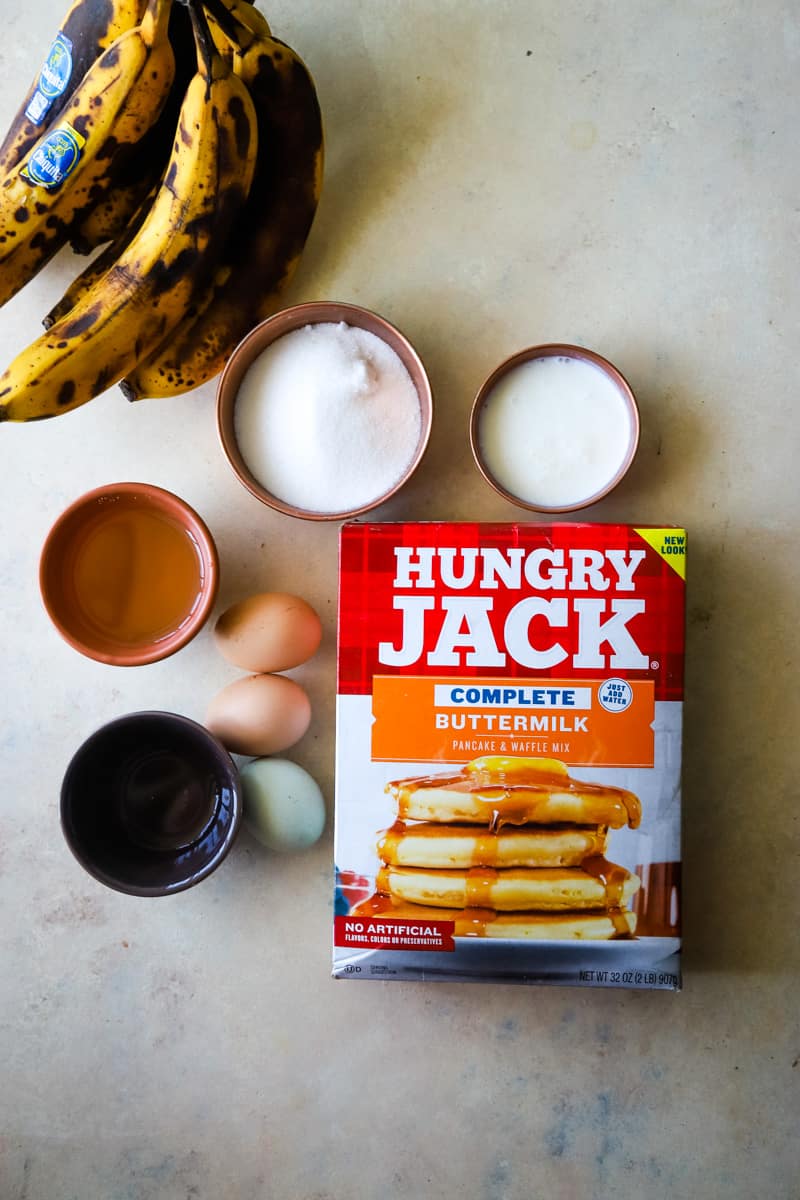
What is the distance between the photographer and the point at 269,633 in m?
0.92

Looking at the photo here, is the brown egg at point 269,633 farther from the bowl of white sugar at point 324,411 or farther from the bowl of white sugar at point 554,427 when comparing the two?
the bowl of white sugar at point 554,427

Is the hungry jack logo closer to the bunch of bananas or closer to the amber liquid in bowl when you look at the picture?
the amber liquid in bowl

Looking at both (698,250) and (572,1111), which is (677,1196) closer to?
(572,1111)

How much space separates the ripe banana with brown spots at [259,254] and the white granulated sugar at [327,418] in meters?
0.05

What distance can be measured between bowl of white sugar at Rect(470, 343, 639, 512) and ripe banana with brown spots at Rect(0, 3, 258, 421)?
0.32 meters

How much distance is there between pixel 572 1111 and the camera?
97 cm

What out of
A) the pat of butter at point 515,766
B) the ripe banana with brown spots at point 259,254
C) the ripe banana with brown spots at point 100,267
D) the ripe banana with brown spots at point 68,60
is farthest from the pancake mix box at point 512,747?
the ripe banana with brown spots at point 68,60

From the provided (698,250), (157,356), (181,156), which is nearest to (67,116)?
(181,156)

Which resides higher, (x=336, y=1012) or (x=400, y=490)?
(x=400, y=490)

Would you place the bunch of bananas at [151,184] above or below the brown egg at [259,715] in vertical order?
above

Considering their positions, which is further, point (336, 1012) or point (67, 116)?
point (336, 1012)

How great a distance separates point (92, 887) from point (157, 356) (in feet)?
1.97

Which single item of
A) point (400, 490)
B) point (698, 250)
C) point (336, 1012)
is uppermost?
point (698, 250)

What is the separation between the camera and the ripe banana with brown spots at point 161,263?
0.80 m
